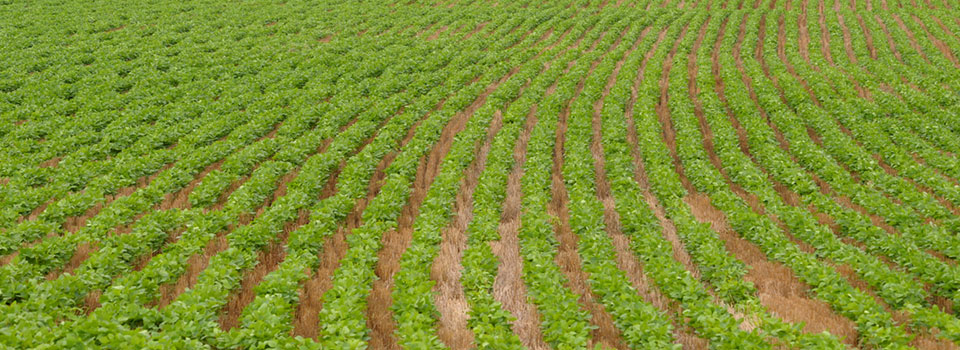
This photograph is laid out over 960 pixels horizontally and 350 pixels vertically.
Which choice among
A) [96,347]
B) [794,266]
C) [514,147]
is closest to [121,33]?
[514,147]

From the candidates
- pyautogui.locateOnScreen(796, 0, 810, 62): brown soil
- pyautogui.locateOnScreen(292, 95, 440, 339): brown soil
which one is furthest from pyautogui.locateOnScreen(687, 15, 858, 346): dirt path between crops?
pyautogui.locateOnScreen(796, 0, 810, 62): brown soil

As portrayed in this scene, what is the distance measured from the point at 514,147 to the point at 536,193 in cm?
402

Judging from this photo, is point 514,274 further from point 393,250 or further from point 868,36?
point 868,36

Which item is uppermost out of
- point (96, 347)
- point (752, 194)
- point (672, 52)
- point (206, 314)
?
point (96, 347)

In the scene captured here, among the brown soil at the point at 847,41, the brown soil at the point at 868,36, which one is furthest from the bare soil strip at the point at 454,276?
the brown soil at the point at 868,36

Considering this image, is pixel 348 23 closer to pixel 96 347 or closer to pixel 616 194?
pixel 616 194

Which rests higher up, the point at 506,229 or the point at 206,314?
the point at 206,314

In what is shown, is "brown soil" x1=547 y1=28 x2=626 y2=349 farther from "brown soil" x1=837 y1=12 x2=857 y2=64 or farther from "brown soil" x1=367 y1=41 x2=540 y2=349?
"brown soil" x1=837 y1=12 x2=857 y2=64

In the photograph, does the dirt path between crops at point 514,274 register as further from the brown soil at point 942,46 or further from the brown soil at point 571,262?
the brown soil at point 942,46

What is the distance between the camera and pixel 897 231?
34.3ft

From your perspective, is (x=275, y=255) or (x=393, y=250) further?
(x=393, y=250)

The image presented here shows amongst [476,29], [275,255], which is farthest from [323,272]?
[476,29]

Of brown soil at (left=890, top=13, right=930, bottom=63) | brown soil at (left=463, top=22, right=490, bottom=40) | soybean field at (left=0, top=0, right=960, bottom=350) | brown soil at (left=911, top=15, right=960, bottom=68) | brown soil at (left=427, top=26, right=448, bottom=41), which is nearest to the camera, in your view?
soybean field at (left=0, top=0, right=960, bottom=350)

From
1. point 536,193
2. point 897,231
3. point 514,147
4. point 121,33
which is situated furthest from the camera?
point 121,33
